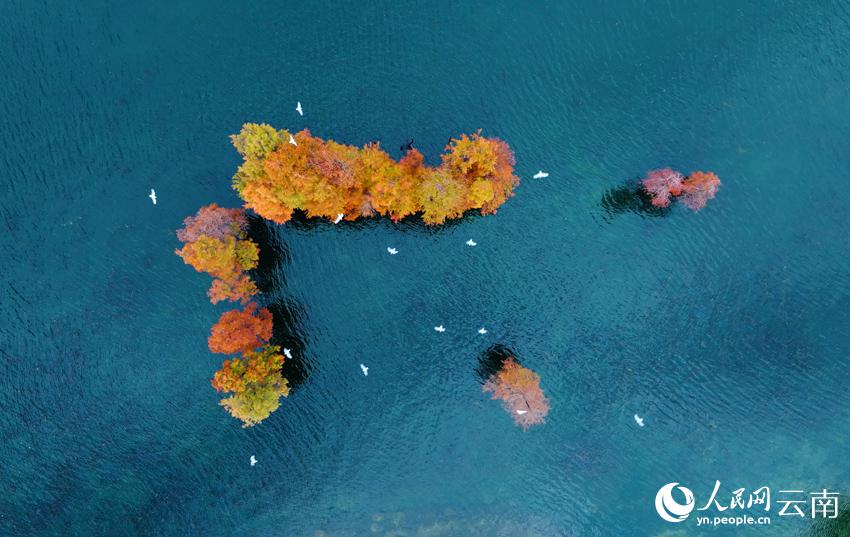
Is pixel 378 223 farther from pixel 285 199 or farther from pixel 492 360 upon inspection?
pixel 492 360

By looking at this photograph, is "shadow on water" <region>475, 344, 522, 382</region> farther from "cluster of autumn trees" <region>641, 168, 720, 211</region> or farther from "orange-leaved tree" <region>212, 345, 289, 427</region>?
"cluster of autumn trees" <region>641, 168, 720, 211</region>

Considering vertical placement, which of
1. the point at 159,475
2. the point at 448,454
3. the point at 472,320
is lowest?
the point at 448,454

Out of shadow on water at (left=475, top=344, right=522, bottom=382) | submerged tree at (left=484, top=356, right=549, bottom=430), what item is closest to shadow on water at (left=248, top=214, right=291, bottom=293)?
shadow on water at (left=475, top=344, right=522, bottom=382)

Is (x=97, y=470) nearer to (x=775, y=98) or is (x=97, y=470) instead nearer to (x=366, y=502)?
(x=366, y=502)

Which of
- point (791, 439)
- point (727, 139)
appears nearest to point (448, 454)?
point (791, 439)

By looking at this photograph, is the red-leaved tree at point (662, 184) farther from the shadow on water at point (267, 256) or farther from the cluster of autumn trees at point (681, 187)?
the shadow on water at point (267, 256)

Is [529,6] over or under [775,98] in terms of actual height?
over

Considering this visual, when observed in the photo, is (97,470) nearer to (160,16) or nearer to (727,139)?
(160,16)
